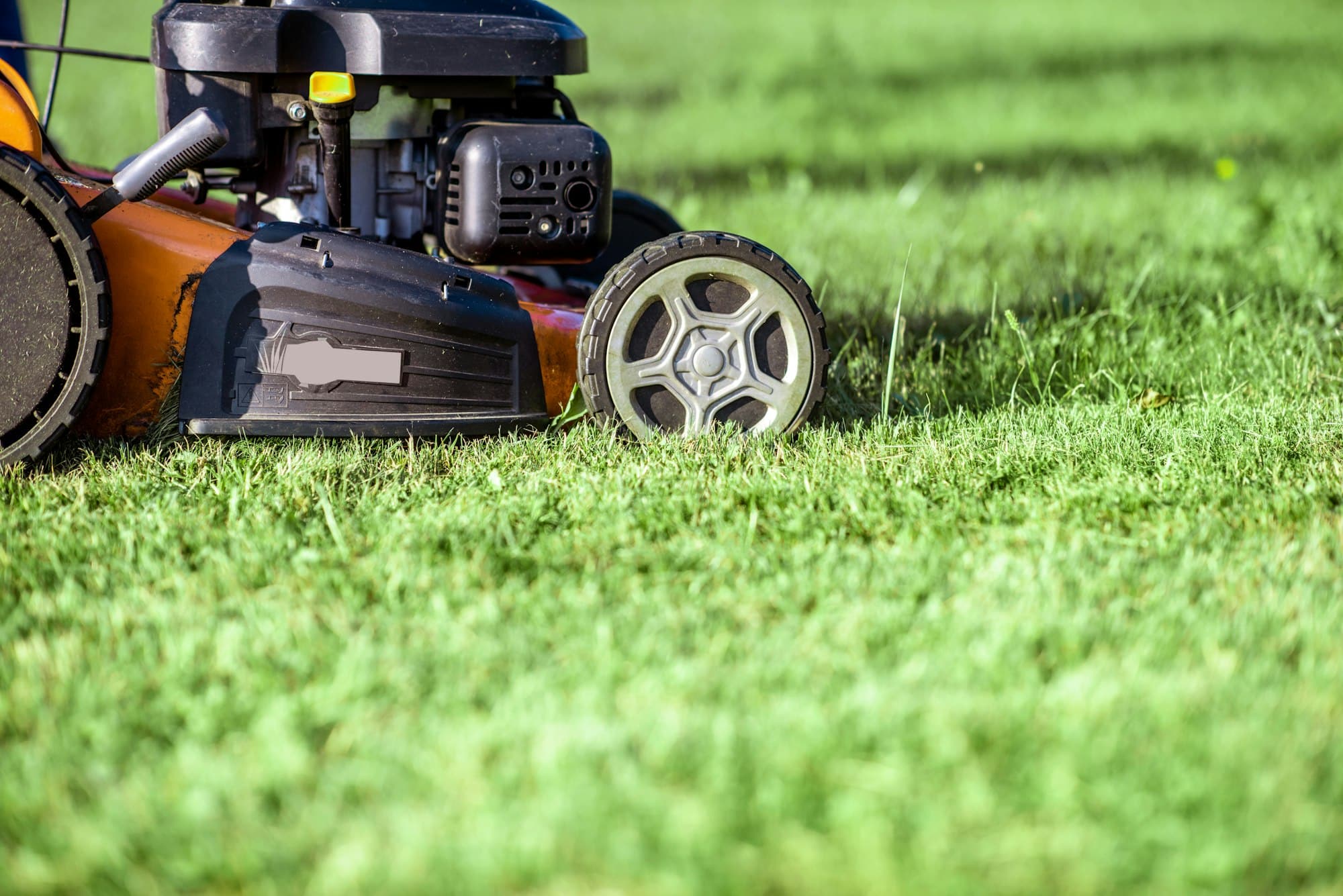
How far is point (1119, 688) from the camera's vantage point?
1785 mm

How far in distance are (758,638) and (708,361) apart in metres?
0.88

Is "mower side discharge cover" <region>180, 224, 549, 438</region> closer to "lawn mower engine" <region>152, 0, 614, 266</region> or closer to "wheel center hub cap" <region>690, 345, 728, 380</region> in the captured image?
"lawn mower engine" <region>152, 0, 614, 266</region>

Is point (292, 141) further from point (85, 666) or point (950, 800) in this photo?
point (950, 800)

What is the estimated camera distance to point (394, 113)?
3016 millimetres

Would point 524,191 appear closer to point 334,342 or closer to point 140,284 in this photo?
point 334,342

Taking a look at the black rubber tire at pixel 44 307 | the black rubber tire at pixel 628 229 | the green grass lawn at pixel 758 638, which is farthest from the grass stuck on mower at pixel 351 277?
the black rubber tire at pixel 628 229

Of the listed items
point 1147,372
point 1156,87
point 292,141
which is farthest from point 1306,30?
point 292,141

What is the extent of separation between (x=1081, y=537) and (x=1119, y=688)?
617 millimetres

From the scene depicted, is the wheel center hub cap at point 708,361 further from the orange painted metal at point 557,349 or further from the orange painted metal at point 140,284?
the orange painted metal at point 140,284

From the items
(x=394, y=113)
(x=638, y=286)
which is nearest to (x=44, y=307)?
(x=394, y=113)

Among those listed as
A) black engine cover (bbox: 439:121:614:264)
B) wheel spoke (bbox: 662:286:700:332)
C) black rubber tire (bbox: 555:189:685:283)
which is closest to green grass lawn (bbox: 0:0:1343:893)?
wheel spoke (bbox: 662:286:700:332)

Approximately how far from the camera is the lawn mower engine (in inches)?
109

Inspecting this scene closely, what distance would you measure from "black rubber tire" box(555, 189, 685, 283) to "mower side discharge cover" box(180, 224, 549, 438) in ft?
3.52

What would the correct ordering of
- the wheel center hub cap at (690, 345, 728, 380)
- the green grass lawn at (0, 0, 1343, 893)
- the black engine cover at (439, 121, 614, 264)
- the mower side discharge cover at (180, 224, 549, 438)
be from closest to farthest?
the green grass lawn at (0, 0, 1343, 893) → the mower side discharge cover at (180, 224, 549, 438) → the wheel center hub cap at (690, 345, 728, 380) → the black engine cover at (439, 121, 614, 264)
